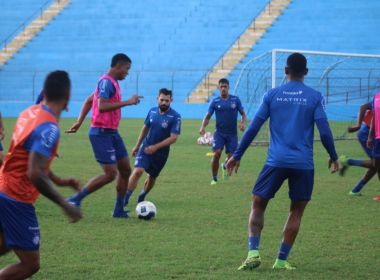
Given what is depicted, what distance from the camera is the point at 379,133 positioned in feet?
40.9

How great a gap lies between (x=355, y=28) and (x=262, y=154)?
70.6ft

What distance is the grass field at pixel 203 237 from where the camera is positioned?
7.90 metres

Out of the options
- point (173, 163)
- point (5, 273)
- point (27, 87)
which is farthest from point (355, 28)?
point (5, 273)

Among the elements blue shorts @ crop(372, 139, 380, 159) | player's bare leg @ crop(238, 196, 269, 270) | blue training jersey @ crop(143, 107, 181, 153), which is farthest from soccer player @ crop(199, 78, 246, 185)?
player's bare leg @ crop(238, 196, 269, 270)

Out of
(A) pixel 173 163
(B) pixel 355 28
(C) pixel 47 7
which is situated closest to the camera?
(A) pixel 173 163

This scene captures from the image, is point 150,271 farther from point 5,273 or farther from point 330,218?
point 330,218

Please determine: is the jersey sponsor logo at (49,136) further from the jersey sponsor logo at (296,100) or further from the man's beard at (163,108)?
the man's beard at (163,108)

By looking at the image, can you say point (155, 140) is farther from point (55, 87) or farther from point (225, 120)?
point (55, 87)

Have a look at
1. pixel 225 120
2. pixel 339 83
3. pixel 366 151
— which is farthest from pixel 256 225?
pixel 339 83

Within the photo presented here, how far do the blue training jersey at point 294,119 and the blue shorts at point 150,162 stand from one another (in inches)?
183

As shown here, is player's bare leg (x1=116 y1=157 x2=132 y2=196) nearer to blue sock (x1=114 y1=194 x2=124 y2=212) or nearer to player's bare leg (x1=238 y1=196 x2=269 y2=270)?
blue sock (x1=114 y1=194 x2=124 y2=212)

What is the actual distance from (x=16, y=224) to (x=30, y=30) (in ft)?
149

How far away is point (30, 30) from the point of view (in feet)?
165

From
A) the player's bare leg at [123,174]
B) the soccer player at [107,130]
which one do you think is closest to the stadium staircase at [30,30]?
the player's bare leg at [123,174]
